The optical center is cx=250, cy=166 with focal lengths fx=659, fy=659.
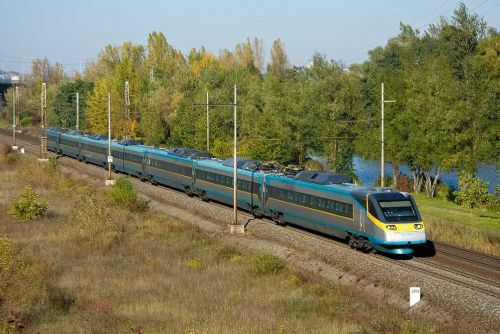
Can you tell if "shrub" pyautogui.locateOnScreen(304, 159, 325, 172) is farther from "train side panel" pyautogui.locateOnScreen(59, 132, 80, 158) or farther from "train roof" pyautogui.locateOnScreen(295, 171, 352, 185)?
"train roof" pyautogui.locateOnScreen(295, 171, 352, 185)

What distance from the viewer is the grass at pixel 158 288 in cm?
1942

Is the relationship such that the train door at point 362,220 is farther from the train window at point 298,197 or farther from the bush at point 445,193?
the bush at point 445,193

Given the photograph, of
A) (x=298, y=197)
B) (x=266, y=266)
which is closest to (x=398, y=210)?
(x=266, y=266)

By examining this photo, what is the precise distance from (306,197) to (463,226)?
10.2 metres

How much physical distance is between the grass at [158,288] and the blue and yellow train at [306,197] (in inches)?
152

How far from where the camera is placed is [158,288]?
24.3 meters

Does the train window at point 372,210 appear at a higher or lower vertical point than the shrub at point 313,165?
higher

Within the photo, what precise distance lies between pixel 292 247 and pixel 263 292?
8077 mm

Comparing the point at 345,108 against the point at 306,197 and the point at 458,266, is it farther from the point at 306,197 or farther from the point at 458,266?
the point at 458,266

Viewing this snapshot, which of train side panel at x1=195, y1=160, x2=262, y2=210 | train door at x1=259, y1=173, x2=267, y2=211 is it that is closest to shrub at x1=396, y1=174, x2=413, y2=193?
train side panel at x1=195, y1=160, x2=262, y2=210

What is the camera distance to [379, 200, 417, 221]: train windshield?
1094 inches

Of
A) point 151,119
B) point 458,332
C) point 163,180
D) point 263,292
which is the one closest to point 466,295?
point 458,332

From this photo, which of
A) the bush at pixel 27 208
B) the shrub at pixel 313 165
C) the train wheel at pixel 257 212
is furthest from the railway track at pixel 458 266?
the shrub at pixel 313 165

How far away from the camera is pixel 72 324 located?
1914 centimetres
